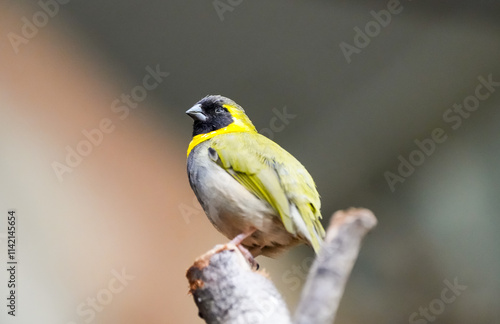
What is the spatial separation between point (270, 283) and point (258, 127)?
4265 millimetres

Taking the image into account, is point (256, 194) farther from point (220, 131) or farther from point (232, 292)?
point (232, 292)

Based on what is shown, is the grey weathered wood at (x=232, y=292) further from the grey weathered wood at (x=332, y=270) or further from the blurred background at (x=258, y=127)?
the blurred background at (x=258, y=127)

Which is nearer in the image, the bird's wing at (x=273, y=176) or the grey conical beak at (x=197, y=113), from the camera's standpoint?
the bird's wing at (x=273, y=176)

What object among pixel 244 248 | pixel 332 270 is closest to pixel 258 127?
pixel 244 248

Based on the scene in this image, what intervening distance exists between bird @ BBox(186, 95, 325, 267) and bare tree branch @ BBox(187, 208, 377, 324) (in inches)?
16.8

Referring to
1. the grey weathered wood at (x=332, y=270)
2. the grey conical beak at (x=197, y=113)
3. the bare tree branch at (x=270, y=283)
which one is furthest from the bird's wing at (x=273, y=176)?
the grey weathered wood at (x=332, y=270)

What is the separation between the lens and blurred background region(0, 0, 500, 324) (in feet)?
18.2

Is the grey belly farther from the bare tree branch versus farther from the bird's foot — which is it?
the bare tree branch

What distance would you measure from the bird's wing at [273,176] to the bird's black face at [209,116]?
0.29 m

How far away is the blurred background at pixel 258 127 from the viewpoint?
5.54 m

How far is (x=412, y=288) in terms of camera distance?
6.43 m

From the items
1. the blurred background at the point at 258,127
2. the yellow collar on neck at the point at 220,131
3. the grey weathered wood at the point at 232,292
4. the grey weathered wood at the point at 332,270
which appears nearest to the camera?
the grey weathered wood at the point at 332,270

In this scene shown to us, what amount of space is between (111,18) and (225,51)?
1183 mm

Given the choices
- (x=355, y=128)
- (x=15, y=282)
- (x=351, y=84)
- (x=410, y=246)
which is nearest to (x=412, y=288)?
(x=410, y=246)
